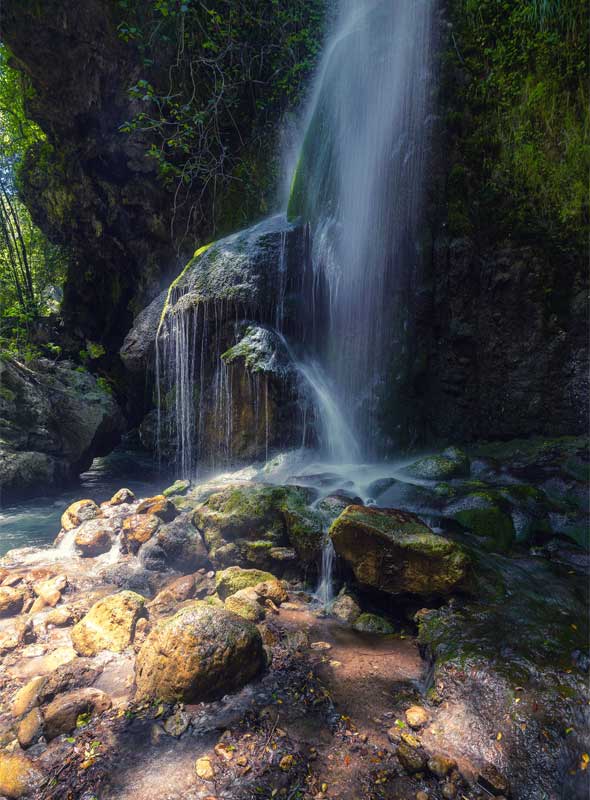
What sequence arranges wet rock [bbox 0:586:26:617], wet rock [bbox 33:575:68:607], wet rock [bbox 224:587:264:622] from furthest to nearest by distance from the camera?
wet rock [bbox 33:575:68:607], wet rock [bbox 0:586:26:617], wet rock [bbox 224:587:264:622]

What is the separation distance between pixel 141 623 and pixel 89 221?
1386cm

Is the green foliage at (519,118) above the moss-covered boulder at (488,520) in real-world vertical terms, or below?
above

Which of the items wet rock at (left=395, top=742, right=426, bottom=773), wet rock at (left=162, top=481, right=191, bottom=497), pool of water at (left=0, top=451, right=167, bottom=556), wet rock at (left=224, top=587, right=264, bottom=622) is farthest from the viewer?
A: wet rock at (left=162, top=481, right=191, bottom=497)

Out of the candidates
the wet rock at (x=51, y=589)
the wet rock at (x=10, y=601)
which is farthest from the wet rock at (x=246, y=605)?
the wet rock at (x=10, y=601)

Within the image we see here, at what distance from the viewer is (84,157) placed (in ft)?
40.2

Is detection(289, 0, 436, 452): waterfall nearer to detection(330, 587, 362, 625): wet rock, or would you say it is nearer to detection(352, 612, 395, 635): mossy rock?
detection(330, 587, 362, 625): wet rock

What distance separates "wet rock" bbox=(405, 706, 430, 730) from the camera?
2.41 m

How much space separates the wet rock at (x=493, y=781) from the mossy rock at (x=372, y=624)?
4.64ft

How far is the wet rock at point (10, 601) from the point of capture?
4.34 meters

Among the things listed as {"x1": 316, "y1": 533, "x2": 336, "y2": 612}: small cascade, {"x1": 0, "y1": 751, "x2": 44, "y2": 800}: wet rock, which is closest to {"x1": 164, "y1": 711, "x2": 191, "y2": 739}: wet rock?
{"x1": 0, "y1": 751, "x2": 44, "y2": 800}: wet rock

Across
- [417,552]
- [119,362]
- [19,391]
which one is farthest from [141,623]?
[119,362]

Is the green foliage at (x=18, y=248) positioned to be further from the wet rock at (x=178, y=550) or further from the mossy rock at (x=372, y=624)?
the mossy rock at (x=372, y=624)

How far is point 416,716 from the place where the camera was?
2455 millimetres

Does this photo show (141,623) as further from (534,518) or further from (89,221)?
(89,221)
